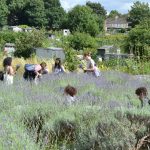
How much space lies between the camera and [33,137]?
5.04 metres

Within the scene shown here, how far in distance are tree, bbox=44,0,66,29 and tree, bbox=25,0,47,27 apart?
3.73 m

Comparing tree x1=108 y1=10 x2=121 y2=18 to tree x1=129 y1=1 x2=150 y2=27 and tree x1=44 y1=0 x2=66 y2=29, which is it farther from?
tree x1=129 y1=1 x2=150 y2=27

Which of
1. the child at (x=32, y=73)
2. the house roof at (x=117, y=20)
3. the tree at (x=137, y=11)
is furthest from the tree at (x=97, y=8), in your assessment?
the child at (x=32, y=73)

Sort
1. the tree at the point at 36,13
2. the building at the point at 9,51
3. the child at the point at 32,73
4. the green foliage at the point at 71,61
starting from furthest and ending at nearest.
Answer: the tree at the point at 36,13, the building at the point at 9,51, the green foliage at the point at 71,61, the child at the point at 32,73

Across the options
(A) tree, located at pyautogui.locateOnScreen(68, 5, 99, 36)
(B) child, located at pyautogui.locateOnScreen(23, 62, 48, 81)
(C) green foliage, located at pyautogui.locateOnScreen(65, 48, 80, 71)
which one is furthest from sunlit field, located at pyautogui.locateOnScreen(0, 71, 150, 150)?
(A) tree, located at pyautogui.locateOnScreen(68, 5, 99, 36)

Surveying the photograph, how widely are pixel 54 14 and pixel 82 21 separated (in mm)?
32337

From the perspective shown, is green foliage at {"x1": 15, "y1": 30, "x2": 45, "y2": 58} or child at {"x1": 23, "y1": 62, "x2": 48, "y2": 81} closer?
child at {"x1": 23, "y1": 62, "x2": 48, "y2": 81}

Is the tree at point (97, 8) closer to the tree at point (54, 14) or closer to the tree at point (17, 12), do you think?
the tree at point (54, 14)

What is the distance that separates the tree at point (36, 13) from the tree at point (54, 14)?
373 centimetres

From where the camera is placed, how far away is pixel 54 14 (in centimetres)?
11088

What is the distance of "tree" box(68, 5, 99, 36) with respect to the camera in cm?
7256

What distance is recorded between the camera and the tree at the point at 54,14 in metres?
108

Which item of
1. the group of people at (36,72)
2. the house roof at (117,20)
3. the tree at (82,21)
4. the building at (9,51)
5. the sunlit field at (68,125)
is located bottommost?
the sunlit field at (68,125)

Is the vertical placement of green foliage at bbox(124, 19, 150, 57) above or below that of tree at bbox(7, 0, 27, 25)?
below
